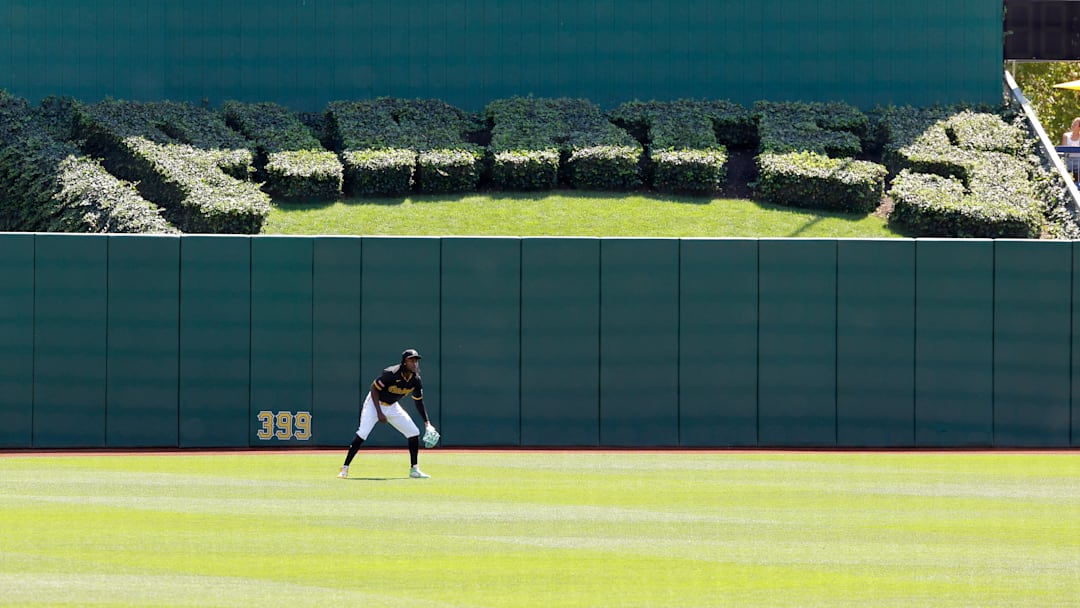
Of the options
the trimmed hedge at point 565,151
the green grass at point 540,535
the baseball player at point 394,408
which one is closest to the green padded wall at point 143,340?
the green grass at point 540,535

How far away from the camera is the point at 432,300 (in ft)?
66.3

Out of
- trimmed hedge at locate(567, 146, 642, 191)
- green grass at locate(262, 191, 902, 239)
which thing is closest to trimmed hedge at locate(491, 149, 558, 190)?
green grass at locate(262, 191, 902, 239)

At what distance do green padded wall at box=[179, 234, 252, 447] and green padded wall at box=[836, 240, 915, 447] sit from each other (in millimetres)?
8921

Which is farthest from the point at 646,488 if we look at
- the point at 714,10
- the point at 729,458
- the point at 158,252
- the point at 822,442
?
the point at 714,10

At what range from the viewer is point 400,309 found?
2017cm

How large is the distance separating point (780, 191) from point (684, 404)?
7925mm

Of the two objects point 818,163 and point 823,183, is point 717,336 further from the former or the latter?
point 818,163

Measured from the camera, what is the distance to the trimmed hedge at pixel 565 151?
27.5m

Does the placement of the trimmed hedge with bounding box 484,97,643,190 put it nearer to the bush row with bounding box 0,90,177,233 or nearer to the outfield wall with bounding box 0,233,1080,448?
the bush row with bounding box 0,90,177,233

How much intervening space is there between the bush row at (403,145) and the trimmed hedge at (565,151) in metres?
0.71

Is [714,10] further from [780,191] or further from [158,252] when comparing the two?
[158,252]

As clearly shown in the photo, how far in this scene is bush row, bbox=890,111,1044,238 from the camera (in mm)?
24438

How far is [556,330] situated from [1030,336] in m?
7.21

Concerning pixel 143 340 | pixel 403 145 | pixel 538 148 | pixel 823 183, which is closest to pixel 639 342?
pixel 143 340
